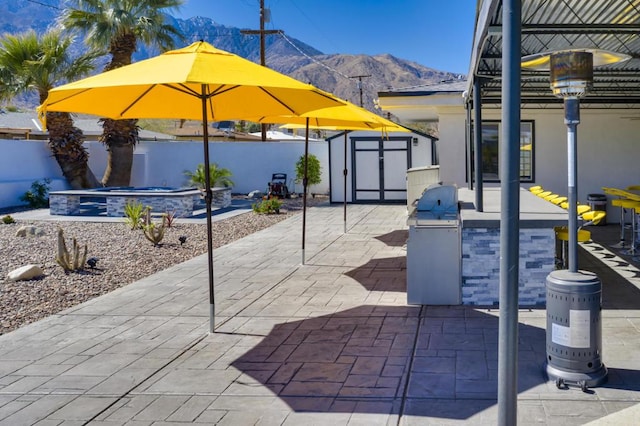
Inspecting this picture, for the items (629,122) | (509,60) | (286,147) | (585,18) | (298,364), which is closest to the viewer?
(509,60)

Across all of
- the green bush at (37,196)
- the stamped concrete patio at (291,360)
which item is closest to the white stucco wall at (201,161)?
the green bush at (37,196)

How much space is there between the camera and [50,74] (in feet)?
66.2

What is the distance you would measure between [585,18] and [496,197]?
10.5 feet

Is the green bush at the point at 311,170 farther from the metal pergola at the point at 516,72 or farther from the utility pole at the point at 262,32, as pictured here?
the metal pergola at the point at 516,72

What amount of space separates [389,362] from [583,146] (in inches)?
397

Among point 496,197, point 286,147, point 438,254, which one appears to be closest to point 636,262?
point 496,197

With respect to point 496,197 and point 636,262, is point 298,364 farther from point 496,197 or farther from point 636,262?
point 636,262

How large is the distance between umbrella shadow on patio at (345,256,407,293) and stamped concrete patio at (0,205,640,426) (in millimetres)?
50

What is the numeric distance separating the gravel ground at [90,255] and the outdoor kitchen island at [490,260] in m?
4.09

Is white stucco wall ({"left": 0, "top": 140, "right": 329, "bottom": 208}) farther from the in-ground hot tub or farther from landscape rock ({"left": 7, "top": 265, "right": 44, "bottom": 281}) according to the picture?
landscape rock ({"left": 7, "top": 265, "right": 44, "bottom": 281})

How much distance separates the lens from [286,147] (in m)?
22.3

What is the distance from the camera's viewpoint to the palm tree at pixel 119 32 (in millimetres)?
20228

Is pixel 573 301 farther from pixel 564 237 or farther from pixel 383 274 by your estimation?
pixel 383 274

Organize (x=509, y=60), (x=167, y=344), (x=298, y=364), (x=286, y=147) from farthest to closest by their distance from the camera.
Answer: (x=286, y=147) < (x=167, y=344) < (x=298, y=364) < (x=509, y=60)
